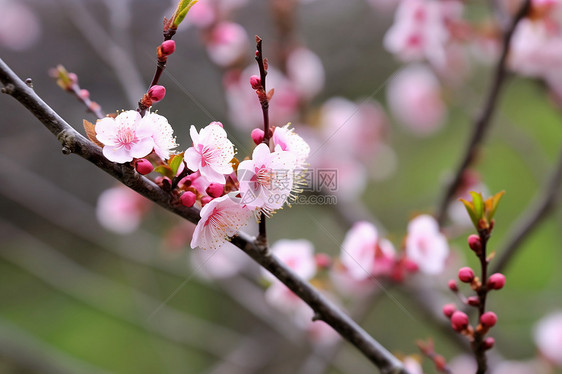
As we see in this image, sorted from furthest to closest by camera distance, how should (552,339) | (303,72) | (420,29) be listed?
(303,72)
(552,339)
(420,29)

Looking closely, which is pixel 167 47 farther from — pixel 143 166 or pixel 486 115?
pixel 486 115

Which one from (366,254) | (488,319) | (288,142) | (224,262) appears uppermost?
(224,262)

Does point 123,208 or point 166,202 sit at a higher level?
point 123,208

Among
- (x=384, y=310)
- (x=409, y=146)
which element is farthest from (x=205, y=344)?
(x=409, y=146)

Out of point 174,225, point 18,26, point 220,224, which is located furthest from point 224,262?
point 18,26

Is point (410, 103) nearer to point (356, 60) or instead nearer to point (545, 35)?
point (356, 60)
